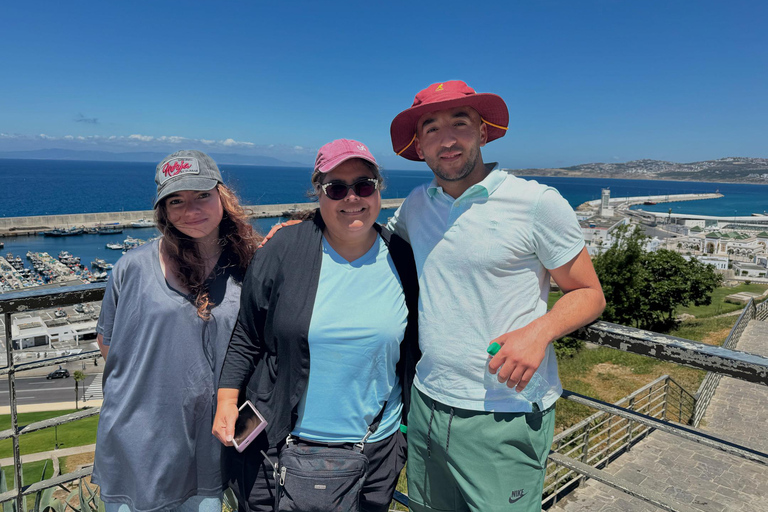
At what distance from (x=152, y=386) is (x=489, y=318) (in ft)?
4.08

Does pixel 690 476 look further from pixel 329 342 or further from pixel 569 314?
pixel 329 342

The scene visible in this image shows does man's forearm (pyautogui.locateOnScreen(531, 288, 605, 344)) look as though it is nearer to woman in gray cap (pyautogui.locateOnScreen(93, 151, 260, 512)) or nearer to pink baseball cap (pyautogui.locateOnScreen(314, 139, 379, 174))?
pink baseball cap (pyautogui.locateOnScreen(314, 139, 379, 174))

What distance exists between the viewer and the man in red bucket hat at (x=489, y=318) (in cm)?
153

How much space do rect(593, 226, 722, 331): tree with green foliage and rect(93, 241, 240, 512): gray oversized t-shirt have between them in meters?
24.5

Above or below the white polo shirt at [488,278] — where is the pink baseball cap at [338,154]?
above

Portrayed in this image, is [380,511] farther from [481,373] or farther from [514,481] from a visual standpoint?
[481,373]

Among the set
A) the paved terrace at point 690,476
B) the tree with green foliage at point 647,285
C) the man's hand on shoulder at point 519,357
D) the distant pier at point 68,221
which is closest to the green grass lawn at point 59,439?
the paved terrace at point 690,476

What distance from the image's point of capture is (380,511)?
178 cm

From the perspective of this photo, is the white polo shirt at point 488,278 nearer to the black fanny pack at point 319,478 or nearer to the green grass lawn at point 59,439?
the black fanny pack at point 319,478

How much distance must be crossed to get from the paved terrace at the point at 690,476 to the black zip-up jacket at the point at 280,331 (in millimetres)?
6259

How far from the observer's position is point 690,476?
7824mm

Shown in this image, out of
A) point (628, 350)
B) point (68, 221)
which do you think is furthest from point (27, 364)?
point (68, 221)

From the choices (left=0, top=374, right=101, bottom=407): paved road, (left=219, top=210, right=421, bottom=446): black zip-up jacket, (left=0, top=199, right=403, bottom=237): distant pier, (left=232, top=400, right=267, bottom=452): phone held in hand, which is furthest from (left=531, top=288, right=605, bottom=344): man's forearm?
(left=0, top=199, right=403, bottom=237): distant pier

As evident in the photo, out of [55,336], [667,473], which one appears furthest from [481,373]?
[55,336]
